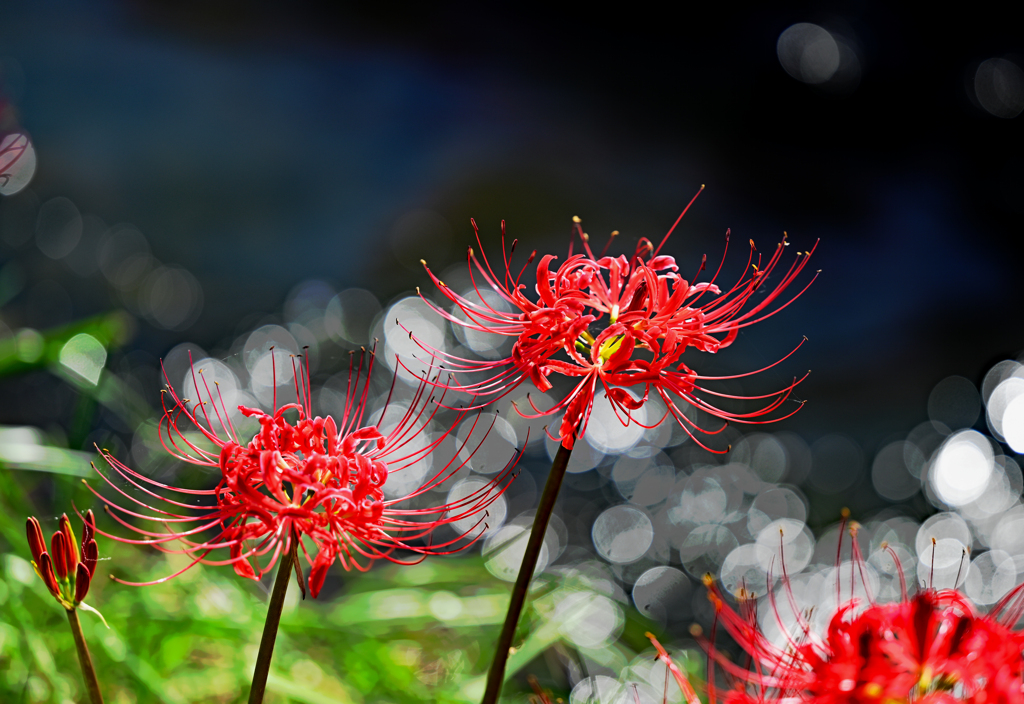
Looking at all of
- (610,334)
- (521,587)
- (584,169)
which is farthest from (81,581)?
(584,169)

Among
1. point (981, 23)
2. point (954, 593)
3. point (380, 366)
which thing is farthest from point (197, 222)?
point (981, 23)

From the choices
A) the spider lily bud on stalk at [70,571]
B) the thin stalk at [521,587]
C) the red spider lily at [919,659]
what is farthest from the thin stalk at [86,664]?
the red spider lily at [919,659]

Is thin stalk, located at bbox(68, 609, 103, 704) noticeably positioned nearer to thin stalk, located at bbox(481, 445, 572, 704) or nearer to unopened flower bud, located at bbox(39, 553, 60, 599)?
unopened flower bud, located at bbox(39, 553, 60, 599)

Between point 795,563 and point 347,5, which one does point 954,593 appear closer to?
point 795,563

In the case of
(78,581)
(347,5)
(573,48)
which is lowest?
(78,581)

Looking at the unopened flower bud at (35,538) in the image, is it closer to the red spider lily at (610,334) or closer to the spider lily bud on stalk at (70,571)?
the spider lily bud on stalk at (70,571)

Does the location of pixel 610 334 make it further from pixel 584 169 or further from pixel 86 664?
pixel 584 169
